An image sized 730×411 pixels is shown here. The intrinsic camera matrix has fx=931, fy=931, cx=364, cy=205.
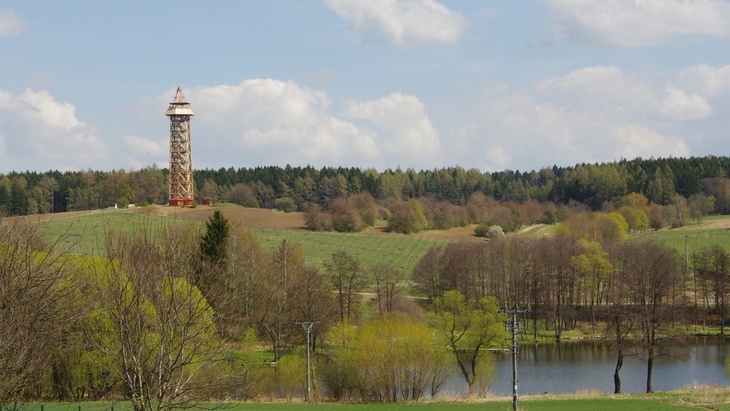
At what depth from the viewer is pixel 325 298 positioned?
61.8 m

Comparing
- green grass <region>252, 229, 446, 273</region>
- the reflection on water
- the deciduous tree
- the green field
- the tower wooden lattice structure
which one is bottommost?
the reflection on water

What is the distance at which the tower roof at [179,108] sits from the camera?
4875 inches

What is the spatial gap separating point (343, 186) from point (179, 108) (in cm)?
5219

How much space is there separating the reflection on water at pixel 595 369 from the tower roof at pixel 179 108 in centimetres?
6734

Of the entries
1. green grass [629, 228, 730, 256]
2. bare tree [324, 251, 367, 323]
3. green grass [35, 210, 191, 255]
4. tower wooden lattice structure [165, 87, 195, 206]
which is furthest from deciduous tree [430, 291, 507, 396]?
tower wooden lattice structure [165, 87, 195, 206]

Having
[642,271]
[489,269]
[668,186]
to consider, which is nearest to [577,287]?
[489,269]

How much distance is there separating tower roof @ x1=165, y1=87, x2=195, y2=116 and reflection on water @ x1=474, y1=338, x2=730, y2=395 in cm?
6734

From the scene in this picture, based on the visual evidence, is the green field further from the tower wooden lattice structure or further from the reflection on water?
the tower wooden lattice structure

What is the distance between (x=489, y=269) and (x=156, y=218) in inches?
1677

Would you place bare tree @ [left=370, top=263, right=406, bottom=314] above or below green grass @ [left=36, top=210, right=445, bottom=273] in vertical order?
below

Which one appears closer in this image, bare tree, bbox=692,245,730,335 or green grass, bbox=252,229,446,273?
bare tree, bbox=692,245,730,335

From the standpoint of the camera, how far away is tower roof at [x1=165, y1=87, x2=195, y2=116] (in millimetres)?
123812

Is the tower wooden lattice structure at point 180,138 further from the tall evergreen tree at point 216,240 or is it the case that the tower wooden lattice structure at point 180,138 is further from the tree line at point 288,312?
the tall evergreen tree at point 216,240

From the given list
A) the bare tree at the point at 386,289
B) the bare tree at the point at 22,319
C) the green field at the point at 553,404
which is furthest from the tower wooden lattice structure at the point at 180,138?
the bare tree at the point at 22,319
